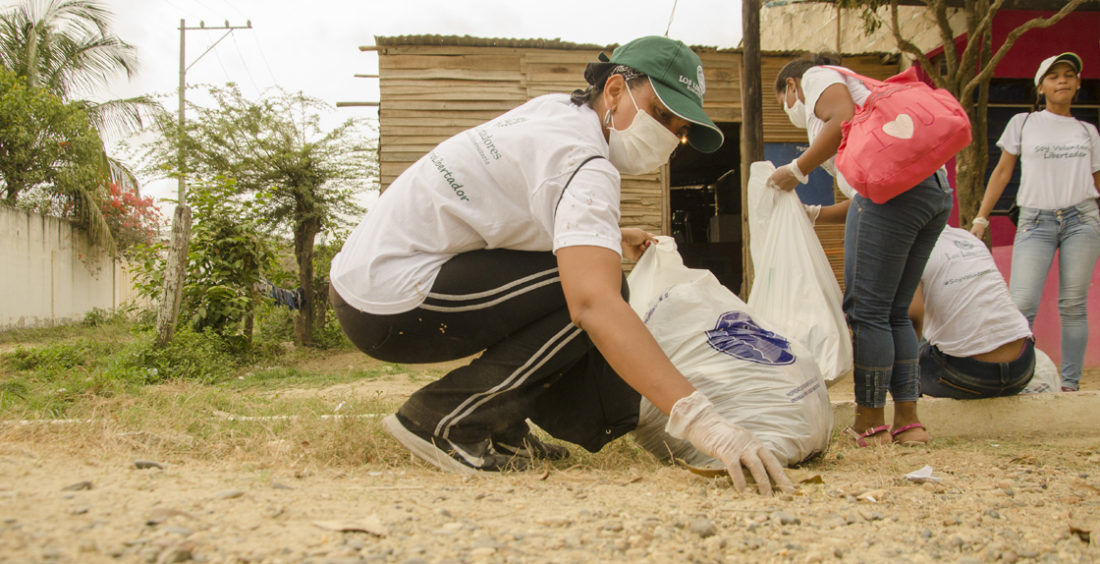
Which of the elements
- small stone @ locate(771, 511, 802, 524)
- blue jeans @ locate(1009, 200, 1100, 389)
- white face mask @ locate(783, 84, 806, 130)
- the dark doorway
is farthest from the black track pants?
the dark doorway

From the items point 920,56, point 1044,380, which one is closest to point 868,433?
point 1044,380

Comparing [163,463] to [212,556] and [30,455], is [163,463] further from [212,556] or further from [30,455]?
[212,556]

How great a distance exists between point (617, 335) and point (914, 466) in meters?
1.17

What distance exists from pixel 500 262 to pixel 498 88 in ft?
17.5

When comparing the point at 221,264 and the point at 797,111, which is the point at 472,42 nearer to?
the point at 221,264

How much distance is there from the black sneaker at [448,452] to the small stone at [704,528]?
0.79 metres

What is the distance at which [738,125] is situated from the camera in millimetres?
7891

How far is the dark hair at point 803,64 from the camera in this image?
273cm

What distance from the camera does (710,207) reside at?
1142cm

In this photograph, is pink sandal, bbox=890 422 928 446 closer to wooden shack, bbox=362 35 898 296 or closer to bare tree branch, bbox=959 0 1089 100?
bare tree branch, bbox=959 0 1089 100

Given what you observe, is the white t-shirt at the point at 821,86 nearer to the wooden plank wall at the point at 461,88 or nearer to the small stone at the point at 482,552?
the small stone at the point at 482,552

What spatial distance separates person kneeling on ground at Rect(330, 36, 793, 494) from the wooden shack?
469cm

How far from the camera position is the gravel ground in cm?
110

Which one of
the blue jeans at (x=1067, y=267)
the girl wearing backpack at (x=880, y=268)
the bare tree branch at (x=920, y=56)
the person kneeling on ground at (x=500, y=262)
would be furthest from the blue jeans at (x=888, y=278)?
the bare tree branch at (x=920, y=56)
